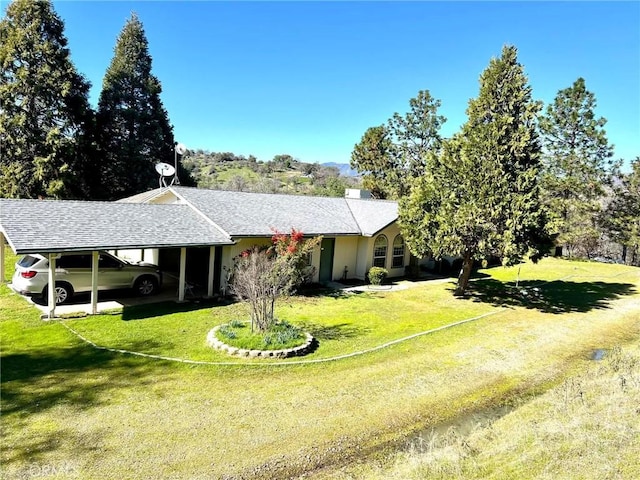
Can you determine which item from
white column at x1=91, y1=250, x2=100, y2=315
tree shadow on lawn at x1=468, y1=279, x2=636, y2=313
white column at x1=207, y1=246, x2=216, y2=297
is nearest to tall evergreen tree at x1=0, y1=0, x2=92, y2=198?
white column at x1=207, y1=246, x2=216, y2=297

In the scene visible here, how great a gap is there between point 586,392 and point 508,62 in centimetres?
1319

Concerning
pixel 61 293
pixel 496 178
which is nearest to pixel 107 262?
pixel 61 293

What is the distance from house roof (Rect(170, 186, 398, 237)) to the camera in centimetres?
1750

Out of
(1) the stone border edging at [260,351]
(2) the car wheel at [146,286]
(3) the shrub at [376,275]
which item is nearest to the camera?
(1) the stone border edging at [260,351]

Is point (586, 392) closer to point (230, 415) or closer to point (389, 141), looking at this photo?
point (230, 415)

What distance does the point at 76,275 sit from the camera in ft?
45.3

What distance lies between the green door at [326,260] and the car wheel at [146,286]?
797cm

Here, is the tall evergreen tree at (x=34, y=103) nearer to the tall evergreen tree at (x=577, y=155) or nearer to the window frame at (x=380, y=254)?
the window frame at (x=380, y=254)

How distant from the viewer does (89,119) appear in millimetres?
31297

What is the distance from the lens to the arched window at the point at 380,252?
21812 mm

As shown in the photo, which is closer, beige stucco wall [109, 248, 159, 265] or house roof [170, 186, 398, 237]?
house roof [170, 186, 398, 237]

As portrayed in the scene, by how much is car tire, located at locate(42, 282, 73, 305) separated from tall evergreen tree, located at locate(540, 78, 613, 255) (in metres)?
35.5

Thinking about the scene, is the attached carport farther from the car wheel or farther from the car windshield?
the car wheel

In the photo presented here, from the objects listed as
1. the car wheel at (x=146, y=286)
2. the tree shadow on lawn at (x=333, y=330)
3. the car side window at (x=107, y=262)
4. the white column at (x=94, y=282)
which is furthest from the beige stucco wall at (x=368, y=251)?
the white column at (x=94, y=282)
